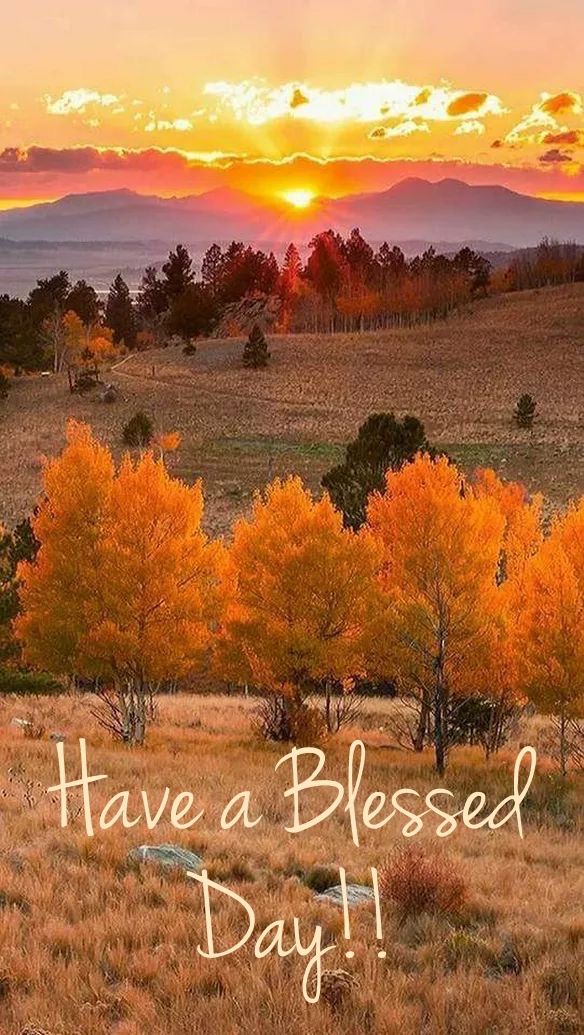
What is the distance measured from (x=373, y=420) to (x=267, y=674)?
59.1 ft

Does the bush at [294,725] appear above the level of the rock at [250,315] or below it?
below

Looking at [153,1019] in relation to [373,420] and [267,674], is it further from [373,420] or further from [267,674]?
[373,420]

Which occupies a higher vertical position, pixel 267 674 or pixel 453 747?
pixel 267 674

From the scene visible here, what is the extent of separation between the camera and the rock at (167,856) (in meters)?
10.8

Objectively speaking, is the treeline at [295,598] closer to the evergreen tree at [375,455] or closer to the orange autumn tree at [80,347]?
the evergreen tree at [375,455]

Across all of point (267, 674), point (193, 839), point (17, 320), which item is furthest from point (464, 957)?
point (17, 320)

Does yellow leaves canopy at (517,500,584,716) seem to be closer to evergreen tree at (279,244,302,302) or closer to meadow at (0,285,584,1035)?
meadow at (0,285,584,1035)

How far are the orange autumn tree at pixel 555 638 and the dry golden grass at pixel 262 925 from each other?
21.1 ft

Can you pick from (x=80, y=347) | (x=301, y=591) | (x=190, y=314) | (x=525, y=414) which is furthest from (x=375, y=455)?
(x=190, y=314)

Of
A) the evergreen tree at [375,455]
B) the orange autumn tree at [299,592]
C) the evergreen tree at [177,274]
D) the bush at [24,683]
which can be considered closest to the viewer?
the orange autumn tree at [299,592]

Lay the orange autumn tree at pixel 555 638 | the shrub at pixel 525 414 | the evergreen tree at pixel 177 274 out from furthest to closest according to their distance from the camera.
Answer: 1. the evergreen tree at pixel 177 274
2. the shrub at pixel 525 414
3. the orange autumn tree at pixel 555 638

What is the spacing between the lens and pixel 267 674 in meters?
24.5

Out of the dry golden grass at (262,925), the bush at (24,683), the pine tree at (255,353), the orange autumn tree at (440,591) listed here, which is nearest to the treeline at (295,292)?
the pine tree at (255,353)

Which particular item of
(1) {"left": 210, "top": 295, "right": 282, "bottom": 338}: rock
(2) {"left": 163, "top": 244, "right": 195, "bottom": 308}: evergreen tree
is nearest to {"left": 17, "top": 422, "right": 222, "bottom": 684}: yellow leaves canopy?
(1) {"left": 210, "top": 295, "right": 282, "bottom": 338}: rock
